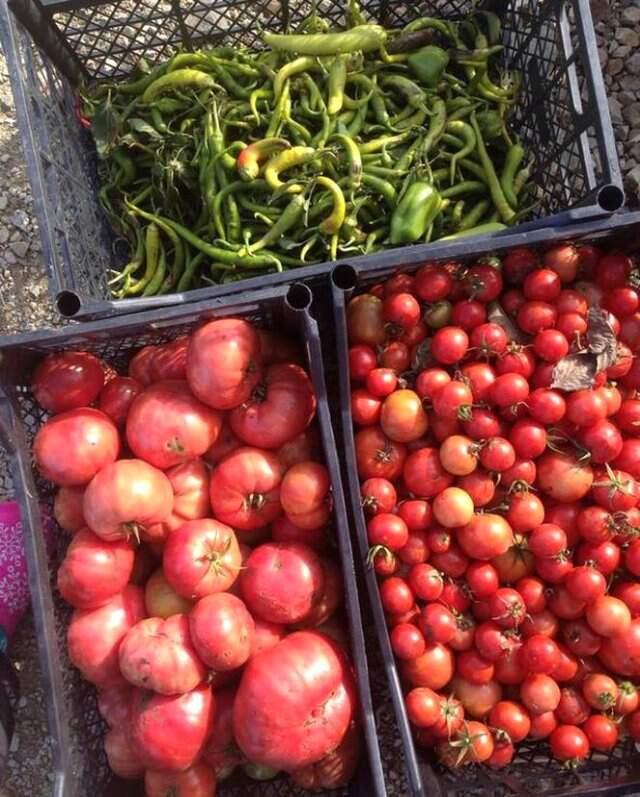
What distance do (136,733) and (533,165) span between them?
179 cm

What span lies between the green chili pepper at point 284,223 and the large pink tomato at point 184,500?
60 cm

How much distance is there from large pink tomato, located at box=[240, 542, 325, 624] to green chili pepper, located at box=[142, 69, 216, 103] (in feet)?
4.14

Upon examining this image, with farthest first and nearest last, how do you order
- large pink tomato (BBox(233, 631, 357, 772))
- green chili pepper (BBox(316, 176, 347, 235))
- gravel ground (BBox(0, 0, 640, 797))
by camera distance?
gravel ground (BBox(0, 0, 640, 797)), green chili pepper (BBox(316, 176, 347, 235)), large pink tomato (BBox(233, 631, 357, 772))

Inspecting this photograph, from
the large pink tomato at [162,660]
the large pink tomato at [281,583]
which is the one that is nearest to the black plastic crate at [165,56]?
the large pink tomato at [281,583]

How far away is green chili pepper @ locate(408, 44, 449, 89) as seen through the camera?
184 cm

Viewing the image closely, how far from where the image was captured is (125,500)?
4.58ft

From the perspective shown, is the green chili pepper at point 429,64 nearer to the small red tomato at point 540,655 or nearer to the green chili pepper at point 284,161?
the green chili pepper at point 284,161

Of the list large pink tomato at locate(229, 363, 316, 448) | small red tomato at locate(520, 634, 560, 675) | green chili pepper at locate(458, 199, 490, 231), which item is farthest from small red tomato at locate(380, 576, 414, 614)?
green chili pepper at locate(458, 199, 490, 231)

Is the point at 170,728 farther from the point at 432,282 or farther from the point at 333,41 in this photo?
the point at 333,41

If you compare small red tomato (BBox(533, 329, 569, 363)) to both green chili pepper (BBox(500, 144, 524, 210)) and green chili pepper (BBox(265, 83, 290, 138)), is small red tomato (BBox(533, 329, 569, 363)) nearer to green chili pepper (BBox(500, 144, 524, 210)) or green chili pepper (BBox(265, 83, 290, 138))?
green chili pepper (BBox(500, 144, 524, 210))

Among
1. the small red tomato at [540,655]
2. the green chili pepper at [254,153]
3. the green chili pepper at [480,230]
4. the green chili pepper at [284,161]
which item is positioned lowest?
the small red tomato at [540,655]

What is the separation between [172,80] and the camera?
6.07 feet

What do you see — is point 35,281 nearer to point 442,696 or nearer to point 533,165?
point 533,165

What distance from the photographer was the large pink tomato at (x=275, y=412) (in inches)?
59.8
